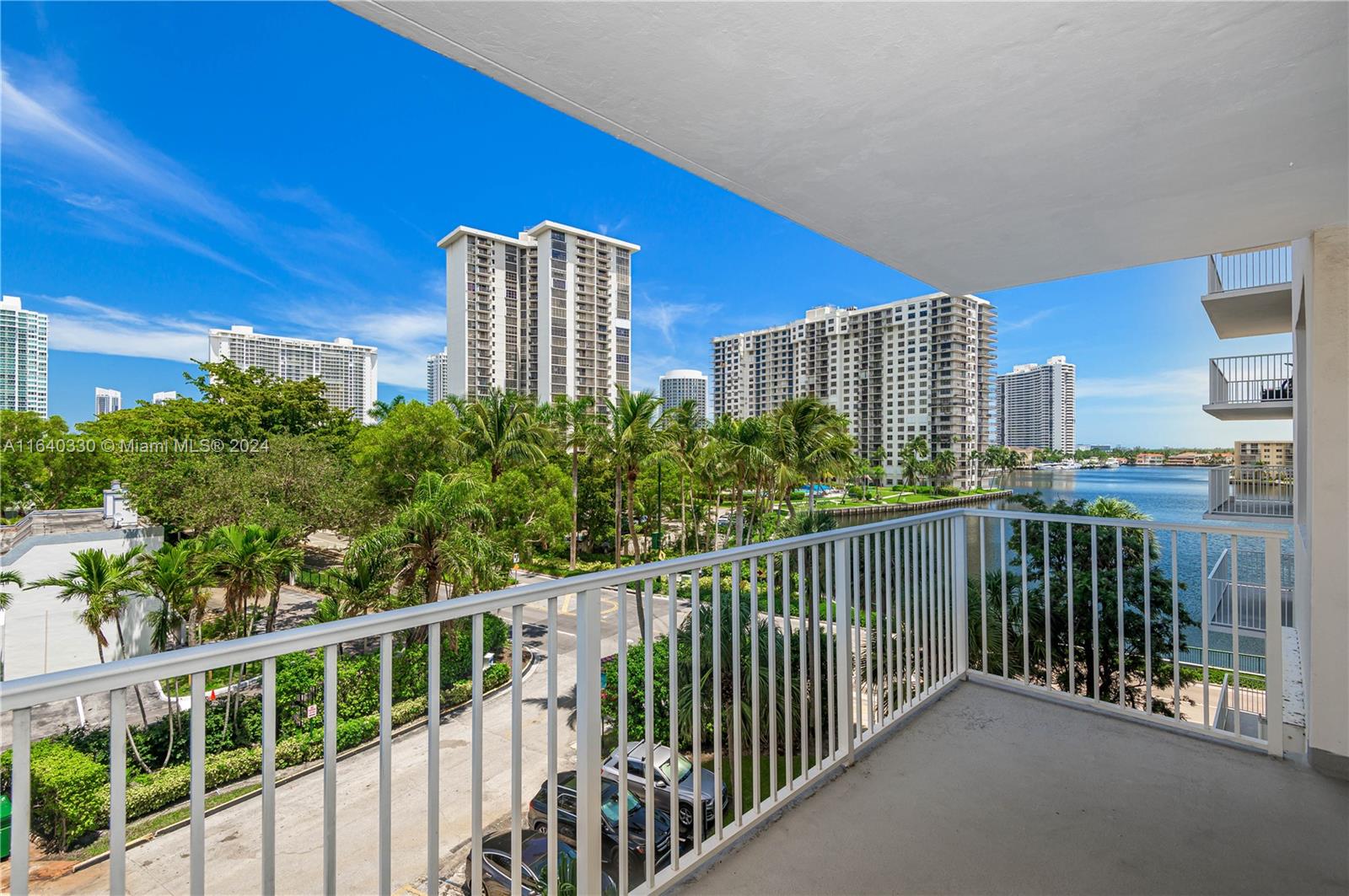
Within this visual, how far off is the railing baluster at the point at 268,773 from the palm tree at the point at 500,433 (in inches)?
835

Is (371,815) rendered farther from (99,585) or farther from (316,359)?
(316,359)

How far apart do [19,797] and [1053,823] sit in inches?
94.6

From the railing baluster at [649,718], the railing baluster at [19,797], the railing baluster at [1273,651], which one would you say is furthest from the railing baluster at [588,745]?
the railing baluster at [1273,651]

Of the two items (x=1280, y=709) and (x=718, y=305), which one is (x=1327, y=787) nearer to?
(x=1280, y=709)

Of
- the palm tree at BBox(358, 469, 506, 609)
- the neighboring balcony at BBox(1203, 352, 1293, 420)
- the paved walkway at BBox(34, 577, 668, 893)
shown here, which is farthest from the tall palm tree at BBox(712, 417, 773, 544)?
the neighboring balcony at BBox(1203, 352, 1293, 420)

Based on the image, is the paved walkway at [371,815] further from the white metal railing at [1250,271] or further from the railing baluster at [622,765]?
the white metal railing at [1250,271]

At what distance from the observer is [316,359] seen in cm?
4394

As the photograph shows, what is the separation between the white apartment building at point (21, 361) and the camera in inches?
801

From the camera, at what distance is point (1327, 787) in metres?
2.11

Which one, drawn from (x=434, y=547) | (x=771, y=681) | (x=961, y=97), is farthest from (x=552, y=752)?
(x=434, y=547)

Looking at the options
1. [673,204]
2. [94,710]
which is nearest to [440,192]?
[673,204]

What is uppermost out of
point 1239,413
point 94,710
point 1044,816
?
point 1239,413

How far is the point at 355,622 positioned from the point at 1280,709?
3.22m

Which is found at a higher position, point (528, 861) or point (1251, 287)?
point (1251, 287)
